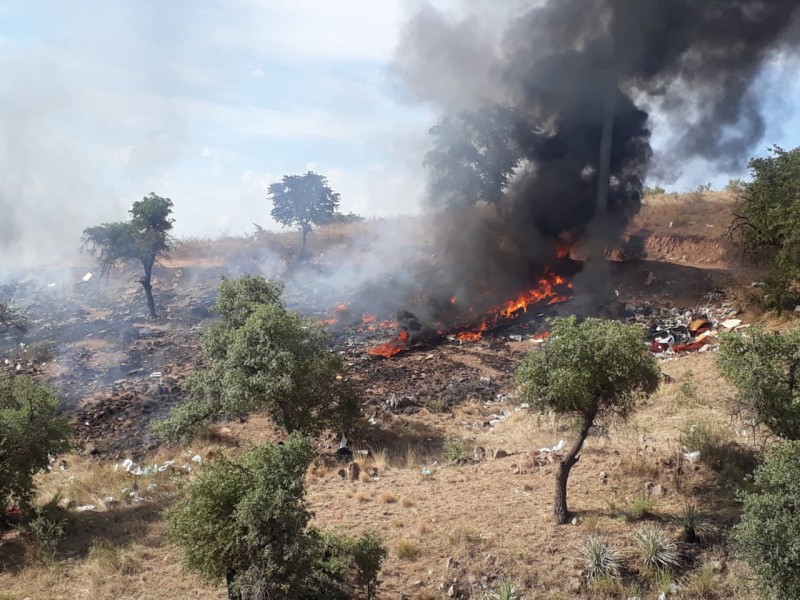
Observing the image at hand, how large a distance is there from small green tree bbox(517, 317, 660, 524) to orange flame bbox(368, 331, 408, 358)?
15.4 meters

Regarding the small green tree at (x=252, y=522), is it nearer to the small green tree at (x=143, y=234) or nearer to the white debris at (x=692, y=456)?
the white debris at (x=692, y=456)

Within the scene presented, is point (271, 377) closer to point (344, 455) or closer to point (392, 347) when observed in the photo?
point (344, 455)

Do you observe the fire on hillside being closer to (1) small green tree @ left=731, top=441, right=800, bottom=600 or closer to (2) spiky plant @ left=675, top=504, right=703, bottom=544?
(2) spiky plant @ left=675, top=504, right=703, bottom=544

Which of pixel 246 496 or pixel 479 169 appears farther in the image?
pixel 479 169

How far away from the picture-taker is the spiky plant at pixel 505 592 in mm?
7941

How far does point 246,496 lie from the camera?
7094 millimetres

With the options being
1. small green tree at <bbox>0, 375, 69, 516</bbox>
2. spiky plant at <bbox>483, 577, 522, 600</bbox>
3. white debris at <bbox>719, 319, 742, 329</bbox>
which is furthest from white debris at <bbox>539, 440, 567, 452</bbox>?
white debris at <bbox>719, 319, 742, 329</bbox>

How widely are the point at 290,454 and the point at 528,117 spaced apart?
27985mm

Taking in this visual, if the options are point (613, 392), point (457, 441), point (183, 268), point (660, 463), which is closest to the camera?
point (613, 392)

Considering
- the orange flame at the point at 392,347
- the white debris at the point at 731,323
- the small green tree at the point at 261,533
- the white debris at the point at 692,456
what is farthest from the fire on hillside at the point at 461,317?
the small green tree at the point at 261,533

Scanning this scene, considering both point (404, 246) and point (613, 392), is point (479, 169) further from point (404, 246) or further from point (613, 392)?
point (613, 392)

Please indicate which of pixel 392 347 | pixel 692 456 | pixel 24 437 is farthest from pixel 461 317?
pixel 24 437

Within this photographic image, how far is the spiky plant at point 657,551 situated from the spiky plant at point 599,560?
0.41m

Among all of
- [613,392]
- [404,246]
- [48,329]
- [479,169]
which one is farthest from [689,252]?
[48,329]
